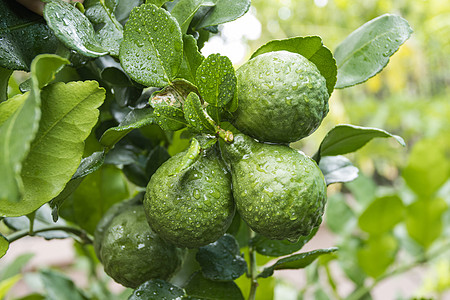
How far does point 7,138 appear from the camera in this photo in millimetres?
225

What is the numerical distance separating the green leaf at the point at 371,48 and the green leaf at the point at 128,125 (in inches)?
7.2

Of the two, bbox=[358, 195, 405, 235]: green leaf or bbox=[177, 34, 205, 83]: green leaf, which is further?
bbox=[358, 195, 405, 235]: green leaf

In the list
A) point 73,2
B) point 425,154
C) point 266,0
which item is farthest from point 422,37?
point 73,2

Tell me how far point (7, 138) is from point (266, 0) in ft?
10.1

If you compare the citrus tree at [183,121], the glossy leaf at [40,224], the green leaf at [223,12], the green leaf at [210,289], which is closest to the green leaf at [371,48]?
the citrus tree at [183,121]

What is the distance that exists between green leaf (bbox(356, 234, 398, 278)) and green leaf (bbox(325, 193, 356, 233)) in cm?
12

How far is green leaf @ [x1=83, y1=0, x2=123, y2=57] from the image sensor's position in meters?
0.35

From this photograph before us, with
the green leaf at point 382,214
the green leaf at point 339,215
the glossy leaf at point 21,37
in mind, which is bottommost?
the green leaf at point 339,215

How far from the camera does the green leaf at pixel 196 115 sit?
0.30 meters

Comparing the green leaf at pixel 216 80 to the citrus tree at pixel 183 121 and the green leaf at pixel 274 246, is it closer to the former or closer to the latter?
the citrus tree at pixel 183 121

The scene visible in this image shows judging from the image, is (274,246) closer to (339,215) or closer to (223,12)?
(223,12)

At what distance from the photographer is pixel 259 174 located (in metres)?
0.30

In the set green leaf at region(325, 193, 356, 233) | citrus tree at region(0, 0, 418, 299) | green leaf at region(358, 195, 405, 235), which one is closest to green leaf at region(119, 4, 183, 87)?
citrus tree at region(0, 0, 418, 299)

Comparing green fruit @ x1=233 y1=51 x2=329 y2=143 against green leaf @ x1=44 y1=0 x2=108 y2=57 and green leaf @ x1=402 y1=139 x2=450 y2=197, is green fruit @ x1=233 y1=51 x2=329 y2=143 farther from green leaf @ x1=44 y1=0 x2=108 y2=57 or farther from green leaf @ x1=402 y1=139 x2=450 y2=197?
green leaf @ x1=402 y1=139 x2=450 y2=197
